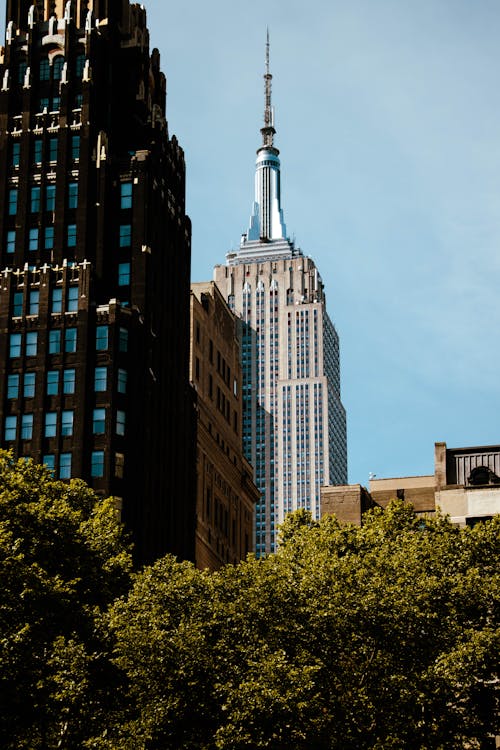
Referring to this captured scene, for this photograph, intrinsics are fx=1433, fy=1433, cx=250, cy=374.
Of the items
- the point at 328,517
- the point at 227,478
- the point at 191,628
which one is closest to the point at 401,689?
the point at 191,628

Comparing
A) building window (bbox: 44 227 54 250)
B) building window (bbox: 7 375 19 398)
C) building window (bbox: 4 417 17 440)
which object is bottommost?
building window (bbox: 4 417 17 440)

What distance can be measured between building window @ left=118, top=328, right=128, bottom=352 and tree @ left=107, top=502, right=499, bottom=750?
148 ft

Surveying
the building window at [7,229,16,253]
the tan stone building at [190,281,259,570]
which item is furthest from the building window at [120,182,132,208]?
the tan stone building at [190,281,259,570]

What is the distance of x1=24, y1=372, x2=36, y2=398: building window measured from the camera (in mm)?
99375

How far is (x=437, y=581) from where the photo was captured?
5375 cm

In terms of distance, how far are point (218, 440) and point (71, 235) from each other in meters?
44.6

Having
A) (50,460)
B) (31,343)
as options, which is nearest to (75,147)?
(31,343)

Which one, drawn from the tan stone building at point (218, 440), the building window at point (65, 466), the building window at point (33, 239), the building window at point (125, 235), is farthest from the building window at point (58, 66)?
the tan stone building at point (218, 440)

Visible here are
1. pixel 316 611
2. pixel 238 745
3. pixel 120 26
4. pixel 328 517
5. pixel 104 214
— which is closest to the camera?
pixel 238 745

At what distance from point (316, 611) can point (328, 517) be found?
11.0 m

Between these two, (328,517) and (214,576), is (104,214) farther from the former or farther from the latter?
(214,576)

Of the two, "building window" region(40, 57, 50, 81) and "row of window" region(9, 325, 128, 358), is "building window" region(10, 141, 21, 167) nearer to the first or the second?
"building window" region(40, 57, 50, 81)

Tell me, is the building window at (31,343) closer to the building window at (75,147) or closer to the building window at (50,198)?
the building window at (50,198)

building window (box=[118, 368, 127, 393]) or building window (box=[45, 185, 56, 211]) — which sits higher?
building window (box=[45, 185, 56, 211])
